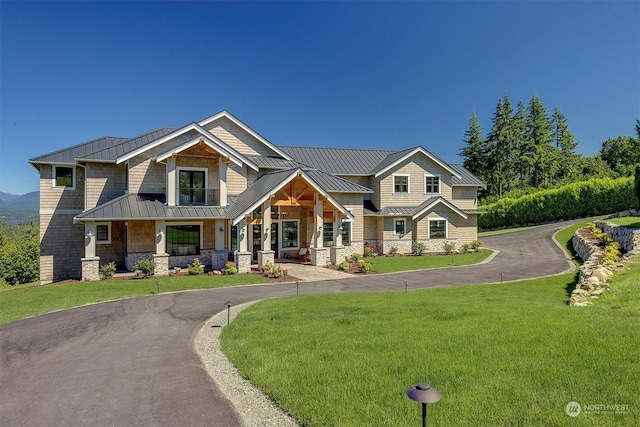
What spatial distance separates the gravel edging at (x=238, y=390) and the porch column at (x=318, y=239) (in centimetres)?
1307

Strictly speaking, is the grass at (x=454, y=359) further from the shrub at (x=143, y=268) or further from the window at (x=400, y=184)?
the window at (x=400, y=184)

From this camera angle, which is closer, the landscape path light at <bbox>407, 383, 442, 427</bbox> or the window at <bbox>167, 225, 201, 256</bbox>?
the landscape path light at <bbox>407, 383, 442, 427</bbox>

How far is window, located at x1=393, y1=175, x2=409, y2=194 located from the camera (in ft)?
96.3

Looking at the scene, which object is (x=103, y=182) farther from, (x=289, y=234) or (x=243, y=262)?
(x=289, y=234)

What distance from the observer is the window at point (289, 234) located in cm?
2539

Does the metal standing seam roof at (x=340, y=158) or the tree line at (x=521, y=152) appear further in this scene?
the tree line at (x=521, y=152)

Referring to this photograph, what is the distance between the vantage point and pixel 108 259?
22.1 m

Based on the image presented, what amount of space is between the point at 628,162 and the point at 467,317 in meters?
68.4

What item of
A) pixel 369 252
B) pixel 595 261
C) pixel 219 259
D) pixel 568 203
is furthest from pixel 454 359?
pixel 568 203

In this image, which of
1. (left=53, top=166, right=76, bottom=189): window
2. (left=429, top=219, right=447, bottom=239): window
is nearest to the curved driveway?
(left=53, top=166, right=76, bottom=189): window

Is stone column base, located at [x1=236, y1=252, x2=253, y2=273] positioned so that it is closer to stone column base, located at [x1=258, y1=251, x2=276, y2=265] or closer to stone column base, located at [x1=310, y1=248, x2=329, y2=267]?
stone column base, located at [x1=258, y1=251, x2=276, y2=265]

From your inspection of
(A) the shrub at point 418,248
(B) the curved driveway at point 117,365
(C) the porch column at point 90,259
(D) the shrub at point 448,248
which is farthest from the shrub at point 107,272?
(D) the shrub at point 448,248

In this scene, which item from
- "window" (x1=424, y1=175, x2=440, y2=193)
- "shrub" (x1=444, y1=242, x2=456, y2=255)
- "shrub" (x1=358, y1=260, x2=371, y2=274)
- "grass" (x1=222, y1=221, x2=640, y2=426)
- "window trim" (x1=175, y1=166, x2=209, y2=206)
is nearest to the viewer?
"grass" (x1=222, y1=221, x2=640, y2=426)

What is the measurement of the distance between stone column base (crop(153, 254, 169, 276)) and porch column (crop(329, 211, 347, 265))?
9531mm
